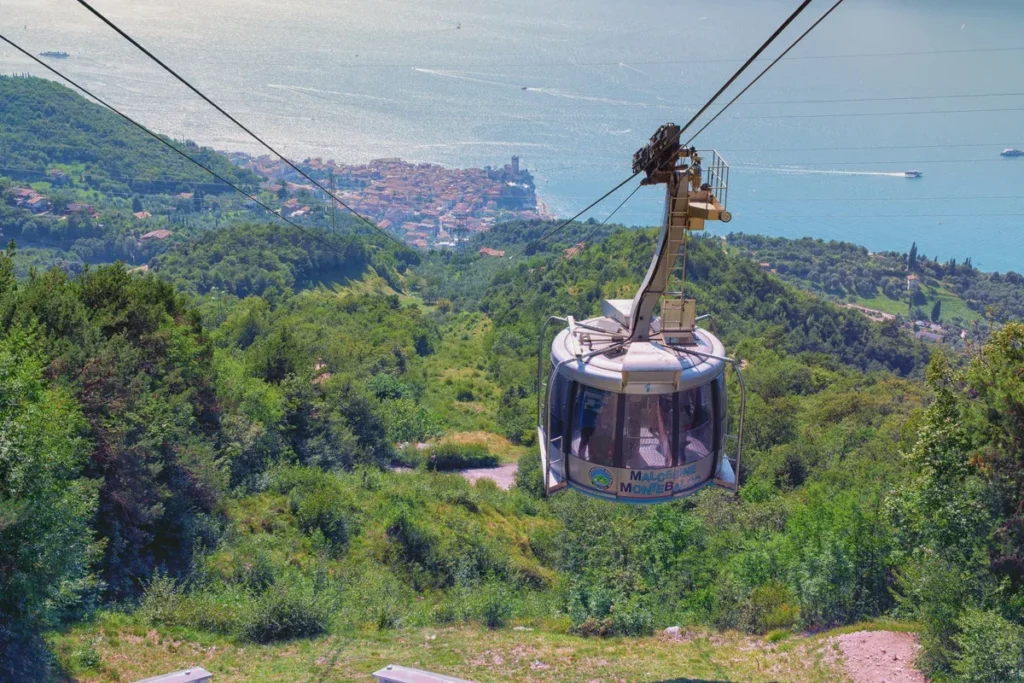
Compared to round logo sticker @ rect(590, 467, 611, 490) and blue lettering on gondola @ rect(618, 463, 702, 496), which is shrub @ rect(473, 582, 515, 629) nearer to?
round logo sticker @ rect(590, 467, 611, 490)

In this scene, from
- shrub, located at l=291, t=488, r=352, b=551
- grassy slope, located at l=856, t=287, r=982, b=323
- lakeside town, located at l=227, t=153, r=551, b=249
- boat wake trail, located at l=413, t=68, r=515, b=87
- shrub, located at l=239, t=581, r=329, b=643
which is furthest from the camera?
boat wake trail, located at l=413, t=68, r=515, b=87

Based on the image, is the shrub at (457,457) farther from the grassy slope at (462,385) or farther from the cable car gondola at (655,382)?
the cable car gondola at (655,382)

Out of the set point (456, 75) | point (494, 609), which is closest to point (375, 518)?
point (494, 609)

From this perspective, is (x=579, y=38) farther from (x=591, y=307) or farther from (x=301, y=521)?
(x=301, y=521)

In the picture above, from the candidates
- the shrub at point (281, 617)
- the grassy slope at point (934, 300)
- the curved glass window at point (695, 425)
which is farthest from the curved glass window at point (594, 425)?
the grassy slope at point (934, 300)

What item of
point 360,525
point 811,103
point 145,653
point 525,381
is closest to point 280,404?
point 360,525

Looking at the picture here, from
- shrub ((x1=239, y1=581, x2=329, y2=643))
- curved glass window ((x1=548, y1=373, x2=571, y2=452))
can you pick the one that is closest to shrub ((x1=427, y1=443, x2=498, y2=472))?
shrub ((x1=239, y1=581, x2=329, y2=643))
